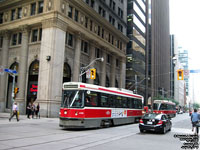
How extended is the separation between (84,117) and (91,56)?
23.9 m

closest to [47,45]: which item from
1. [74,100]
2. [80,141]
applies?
[74,100]

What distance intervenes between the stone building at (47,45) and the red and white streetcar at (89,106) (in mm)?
11904

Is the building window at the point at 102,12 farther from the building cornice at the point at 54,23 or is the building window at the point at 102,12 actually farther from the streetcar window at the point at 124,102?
the streetcar window at the point at 124,102

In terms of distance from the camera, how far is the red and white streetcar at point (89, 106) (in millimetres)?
15820

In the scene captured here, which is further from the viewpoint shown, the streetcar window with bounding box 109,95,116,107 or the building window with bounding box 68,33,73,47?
the building window with bounding box 68,33,73,47

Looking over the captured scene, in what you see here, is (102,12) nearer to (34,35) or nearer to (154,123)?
(34,35)

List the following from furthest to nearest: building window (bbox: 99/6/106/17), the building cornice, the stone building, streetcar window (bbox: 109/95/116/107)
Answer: building window (bbox: 99/6/106/17) → the building cornice → the stone building → streetcar window (bbox: 109/95/116/107)

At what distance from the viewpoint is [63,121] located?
16.0 m

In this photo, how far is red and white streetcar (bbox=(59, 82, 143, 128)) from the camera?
15.8 meters

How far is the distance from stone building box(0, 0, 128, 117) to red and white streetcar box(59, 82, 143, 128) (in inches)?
469

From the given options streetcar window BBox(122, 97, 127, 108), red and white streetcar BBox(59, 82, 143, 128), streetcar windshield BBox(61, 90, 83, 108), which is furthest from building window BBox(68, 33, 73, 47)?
streetcar windshield BBox(61, 90, 83, 108)

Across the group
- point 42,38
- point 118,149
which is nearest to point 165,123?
point 118,149

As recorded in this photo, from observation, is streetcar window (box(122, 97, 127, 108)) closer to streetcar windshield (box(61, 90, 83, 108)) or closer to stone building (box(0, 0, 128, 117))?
streetcar windshield (box(61, 90, 83, 108))

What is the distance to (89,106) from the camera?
16.5 metres
